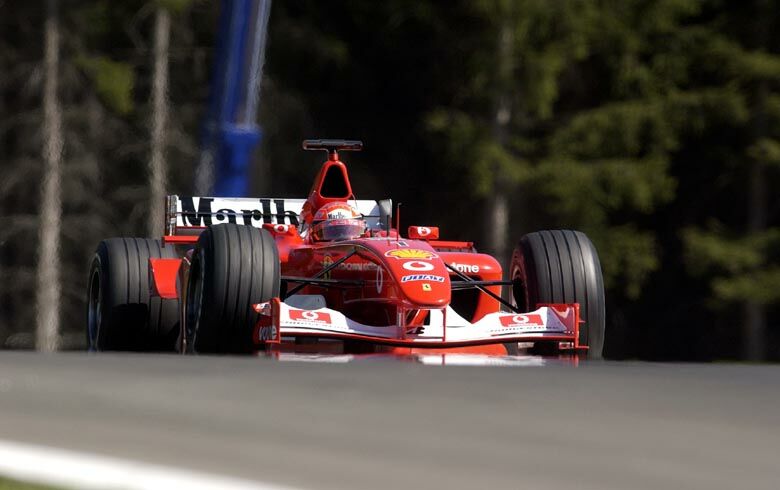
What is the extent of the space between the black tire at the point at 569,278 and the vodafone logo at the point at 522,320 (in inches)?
18.7

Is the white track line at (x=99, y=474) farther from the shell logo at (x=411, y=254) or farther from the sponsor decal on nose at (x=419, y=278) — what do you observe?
the shell logo at (x=411, y=254)

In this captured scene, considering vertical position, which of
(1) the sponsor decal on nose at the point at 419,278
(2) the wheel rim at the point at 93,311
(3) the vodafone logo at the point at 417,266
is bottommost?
(2) the wheel rim at the point at 93,311

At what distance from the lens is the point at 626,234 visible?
29250mm

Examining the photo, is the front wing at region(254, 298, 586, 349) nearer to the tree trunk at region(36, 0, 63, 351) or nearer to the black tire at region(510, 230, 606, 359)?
the black tire at region(510, 230, 606, 359)

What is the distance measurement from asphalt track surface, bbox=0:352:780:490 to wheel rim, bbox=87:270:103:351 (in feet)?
19.0

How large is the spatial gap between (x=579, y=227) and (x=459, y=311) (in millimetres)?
17092

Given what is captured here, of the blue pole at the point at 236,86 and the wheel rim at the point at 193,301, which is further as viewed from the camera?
the blue pole at the point at 236,86

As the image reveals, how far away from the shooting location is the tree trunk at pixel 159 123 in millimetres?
29953

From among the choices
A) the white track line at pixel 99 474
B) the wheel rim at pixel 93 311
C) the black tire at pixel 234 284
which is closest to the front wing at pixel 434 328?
the black tire at pixel 234 284

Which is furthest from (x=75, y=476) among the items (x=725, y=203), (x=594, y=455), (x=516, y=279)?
(x=725, y=203)

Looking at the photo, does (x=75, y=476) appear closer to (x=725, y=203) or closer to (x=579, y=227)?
(x=579, y=227)

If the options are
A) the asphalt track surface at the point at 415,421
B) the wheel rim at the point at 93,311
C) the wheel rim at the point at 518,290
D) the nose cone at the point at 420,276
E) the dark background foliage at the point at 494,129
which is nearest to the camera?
the asphalt track surface at the point at 415,421

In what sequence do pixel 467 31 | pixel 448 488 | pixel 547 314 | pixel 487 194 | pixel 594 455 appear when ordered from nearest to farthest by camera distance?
1. pixel 448 488
2. pixel 594 455
3. pixel 547 314
4. pixel 487 194
5. pixel 467 31

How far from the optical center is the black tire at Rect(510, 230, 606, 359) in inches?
423
